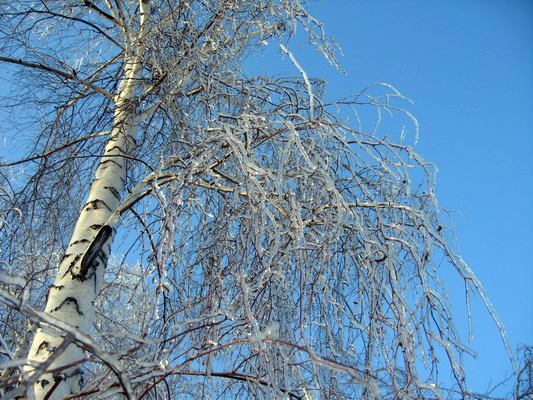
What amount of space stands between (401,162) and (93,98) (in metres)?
1.85

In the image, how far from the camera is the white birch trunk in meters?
2.04

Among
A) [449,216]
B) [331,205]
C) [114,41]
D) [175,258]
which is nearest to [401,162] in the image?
[449,216]

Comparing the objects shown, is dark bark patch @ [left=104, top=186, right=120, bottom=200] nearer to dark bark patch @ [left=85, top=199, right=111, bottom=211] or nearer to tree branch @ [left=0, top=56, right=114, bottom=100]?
dark bark patch @ [left=85, top=199, right=111, bottom=211]

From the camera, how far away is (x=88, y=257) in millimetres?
2342

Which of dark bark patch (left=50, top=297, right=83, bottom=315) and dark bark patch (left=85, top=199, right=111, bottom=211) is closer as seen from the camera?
dark bark patch (left=50, top=297, right=83, bottom=315)

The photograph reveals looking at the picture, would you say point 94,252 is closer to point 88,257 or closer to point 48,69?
point 88,257

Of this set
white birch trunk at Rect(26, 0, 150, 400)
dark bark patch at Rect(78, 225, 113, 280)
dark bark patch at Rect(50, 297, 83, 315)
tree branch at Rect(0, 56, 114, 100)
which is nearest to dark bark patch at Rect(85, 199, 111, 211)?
white birch trunk at Rect(26, 0, 150, 400)

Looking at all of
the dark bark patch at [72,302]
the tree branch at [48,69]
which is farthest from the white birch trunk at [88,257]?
the tree branch at [48,69]

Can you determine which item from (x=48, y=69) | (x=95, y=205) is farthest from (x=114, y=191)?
(x=48, y=69)

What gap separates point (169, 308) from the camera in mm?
2488

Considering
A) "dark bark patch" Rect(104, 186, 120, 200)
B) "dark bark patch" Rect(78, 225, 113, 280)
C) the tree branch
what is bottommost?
"dark bark patch" Rect(78, 225, 113, 280)

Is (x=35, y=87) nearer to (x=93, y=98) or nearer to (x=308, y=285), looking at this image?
(x=93, y=98)

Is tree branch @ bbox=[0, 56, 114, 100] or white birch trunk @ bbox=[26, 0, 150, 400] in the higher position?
tree branch @ bbox=[0, 56, 114, 100]

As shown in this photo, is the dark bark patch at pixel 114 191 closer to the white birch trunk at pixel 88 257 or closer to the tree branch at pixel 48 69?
the white birch trunk at pixel 88 257
